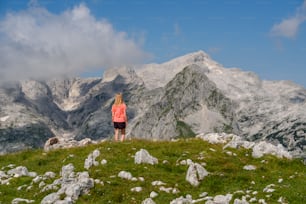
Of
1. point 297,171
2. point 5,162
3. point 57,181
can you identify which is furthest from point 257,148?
point 5,162

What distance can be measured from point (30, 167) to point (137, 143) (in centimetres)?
979

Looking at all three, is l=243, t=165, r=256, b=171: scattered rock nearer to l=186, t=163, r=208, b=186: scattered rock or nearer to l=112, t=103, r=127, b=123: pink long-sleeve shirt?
l=186, t=163, r=208, b=186: scattered rock

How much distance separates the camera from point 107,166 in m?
34.4

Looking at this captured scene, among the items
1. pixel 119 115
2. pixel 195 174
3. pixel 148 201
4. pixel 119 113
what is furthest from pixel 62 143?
pixel 148 201

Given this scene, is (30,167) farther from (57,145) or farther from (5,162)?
(57,145)

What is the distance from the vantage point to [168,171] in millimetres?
34469

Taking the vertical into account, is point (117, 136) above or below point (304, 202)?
above

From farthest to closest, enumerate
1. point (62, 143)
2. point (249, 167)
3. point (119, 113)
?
point (62, 143) → point (119, 113) → point (249, 167)

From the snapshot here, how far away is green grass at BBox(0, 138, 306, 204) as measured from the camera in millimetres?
27953

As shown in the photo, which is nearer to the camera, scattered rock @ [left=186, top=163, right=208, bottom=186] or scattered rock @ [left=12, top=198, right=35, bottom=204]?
scattered rock @ [left=12, top=198, right=35, bottom=204]

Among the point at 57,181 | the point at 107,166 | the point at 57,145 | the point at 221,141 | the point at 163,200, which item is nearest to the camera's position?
the point at 163,200

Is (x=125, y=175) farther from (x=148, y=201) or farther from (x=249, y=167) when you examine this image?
(x=249, y=167)

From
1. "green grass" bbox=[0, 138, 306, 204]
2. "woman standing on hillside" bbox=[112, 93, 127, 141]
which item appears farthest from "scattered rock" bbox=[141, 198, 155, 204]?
"woman standing on hillside" bbox=[112, 93, 127, 141]

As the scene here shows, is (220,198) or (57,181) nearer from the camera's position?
(220,198)
